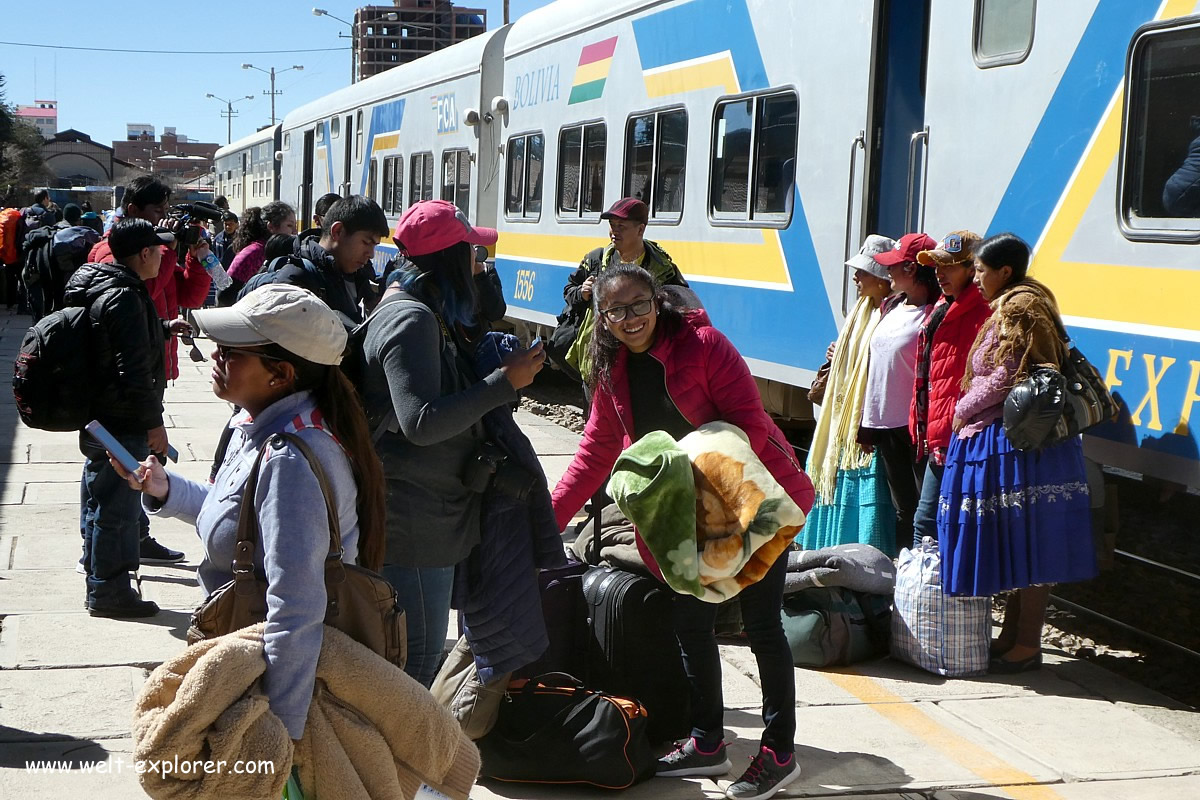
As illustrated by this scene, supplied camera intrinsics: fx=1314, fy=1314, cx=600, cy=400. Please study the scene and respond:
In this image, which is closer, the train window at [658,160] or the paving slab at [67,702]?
the paving slab at [67,702]

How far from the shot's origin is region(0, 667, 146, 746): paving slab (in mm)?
4383

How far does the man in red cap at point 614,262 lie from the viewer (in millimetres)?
6203

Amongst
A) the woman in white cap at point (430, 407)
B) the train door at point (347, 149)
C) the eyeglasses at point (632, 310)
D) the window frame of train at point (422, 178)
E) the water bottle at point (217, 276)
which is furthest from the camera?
the train door at point (347, 149)

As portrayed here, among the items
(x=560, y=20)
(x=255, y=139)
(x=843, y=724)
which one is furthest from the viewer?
(x=255, y=139)

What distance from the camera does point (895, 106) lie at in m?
7.00

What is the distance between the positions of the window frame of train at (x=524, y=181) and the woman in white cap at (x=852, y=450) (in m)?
5.69

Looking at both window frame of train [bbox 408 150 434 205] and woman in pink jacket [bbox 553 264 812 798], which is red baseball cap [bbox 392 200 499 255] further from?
window frame of train [bbox 408 150 434 205]

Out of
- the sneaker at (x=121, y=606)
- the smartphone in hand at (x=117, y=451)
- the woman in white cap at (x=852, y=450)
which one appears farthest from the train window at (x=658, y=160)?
the smartphone in hand at (x=117, y=451)

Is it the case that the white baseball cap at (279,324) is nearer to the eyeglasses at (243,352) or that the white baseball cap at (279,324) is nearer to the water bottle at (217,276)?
the eyeglasses at (243,352)

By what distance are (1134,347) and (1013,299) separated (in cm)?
60

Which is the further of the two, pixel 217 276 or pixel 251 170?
pixel 251 170

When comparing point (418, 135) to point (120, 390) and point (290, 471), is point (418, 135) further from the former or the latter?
point (290, 471)

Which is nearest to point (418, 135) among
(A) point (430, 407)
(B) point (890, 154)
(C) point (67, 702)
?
(B) point (890, 154)

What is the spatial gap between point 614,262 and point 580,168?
186 inches
